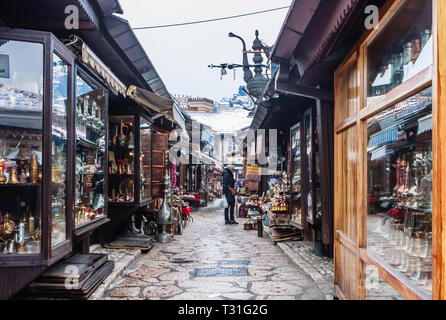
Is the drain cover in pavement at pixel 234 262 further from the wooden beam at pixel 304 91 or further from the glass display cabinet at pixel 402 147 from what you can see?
the glass display cabinet at pixel 402 147

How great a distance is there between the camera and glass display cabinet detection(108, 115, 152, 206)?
27.7ft

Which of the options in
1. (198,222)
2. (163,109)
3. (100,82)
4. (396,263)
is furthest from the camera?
(198,222)

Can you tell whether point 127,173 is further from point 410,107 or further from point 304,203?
point 410,107

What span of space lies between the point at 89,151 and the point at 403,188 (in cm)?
458

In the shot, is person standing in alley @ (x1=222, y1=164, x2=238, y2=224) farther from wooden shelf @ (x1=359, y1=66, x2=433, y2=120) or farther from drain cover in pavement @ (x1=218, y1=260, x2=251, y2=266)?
wooden shelf @ (x1=359, y1=66, x2=433, y2=120)

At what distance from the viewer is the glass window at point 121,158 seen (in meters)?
8.48

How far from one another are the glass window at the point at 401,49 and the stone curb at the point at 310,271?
2.66 metres

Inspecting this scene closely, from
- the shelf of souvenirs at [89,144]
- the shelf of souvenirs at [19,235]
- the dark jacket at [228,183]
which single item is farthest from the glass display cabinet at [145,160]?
the shelf of souvenirs at [19,235]

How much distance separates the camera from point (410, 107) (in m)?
2.91

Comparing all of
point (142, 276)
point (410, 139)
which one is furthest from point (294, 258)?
point (410, 139)

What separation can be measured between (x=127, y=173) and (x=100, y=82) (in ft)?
9.43

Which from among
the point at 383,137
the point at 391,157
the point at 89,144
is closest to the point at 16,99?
the point at 89,144

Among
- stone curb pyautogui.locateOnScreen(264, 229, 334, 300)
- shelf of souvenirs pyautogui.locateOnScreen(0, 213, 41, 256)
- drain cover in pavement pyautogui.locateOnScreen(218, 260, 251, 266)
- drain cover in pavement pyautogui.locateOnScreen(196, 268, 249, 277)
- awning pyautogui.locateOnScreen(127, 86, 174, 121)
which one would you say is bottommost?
drain cover in pavement pyautogui.locateOnScreen(218, 260, 251, 266)

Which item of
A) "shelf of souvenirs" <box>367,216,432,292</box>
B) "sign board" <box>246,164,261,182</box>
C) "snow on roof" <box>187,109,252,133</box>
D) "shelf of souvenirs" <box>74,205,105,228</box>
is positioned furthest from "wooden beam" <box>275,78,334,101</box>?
"snow on roof" <box>187,109,252,133</box>
